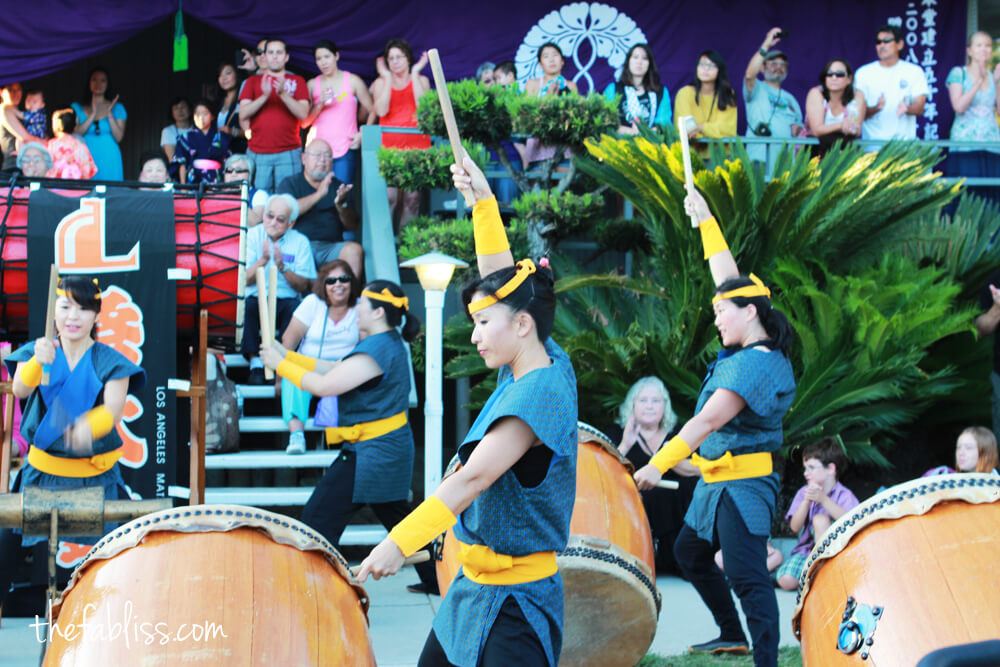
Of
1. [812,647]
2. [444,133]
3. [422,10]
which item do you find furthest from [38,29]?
[812,647]

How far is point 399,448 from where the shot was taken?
17.5 feet

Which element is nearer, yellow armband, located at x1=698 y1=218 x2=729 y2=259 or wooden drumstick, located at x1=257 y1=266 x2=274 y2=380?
wooden drumstick, located at x1=257 y1=266 x2=274 y2=380

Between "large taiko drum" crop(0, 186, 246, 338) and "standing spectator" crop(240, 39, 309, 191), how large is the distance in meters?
2.95

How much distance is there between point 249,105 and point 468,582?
6.29m

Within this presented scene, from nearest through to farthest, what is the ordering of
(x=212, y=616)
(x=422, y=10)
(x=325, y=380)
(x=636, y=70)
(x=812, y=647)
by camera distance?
(x=212, y=616) → (x=812, y=647) → (x=325, y=380) → (x=636, y=70) → (x=422, y=10)

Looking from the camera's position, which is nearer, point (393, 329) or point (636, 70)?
point (393, 329)

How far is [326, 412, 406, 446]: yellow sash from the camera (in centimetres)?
526

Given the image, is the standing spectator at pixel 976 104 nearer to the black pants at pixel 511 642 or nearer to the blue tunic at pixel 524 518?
the blue tunic at pixel 524 518

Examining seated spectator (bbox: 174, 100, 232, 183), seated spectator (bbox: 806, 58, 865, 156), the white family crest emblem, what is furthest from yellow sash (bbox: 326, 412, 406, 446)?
the white family crest emblem

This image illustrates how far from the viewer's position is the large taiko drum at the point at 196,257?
5340 millimetres

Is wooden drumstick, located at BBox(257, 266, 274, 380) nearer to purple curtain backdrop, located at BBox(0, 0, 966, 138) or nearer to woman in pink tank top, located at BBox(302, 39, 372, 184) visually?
woman in pink tank top, located at BBox(302, 39, 372, 184)

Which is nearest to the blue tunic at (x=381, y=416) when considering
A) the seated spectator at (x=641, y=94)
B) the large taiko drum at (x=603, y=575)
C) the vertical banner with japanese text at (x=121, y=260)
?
the vertical banner with japanese text at (x=121, y=260)

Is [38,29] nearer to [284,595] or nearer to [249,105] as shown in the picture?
[249,105]

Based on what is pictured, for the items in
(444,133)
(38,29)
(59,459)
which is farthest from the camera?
(38,29)
